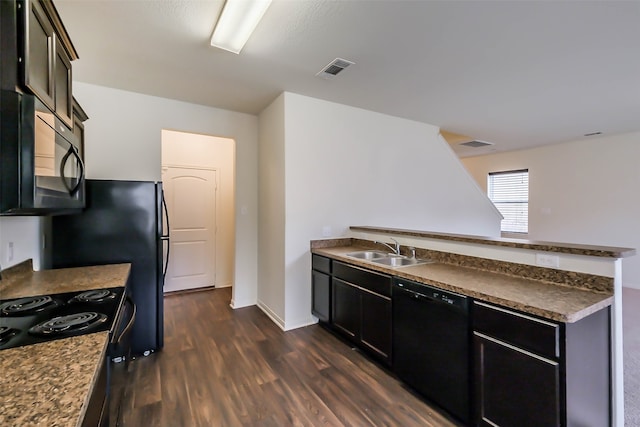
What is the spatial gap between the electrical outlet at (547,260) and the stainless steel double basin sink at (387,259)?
0.85 metres

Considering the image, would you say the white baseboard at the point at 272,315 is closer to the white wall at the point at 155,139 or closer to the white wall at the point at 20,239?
the white wall at the point at 155,139

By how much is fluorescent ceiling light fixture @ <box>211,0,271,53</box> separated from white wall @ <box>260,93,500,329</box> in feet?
3.65

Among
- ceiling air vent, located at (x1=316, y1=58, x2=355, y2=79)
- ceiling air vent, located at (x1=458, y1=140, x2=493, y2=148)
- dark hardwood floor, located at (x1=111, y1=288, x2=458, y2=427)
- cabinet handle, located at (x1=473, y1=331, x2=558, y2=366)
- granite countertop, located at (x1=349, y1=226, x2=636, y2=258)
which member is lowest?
dark hardwood floor, located at (x1=111, y1=288, x2=458, y2=427)

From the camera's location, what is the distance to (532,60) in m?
2.63

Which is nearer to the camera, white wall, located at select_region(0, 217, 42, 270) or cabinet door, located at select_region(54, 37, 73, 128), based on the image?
cabinet door, located at select_region(54, 37, 73, 128)

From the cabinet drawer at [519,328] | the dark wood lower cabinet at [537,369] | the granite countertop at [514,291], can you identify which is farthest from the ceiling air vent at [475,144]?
the cabinet drawer at [519,328]

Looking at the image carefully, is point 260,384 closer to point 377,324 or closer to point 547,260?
point 377,324

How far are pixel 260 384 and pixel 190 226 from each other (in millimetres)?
3127

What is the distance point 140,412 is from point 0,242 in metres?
1.39

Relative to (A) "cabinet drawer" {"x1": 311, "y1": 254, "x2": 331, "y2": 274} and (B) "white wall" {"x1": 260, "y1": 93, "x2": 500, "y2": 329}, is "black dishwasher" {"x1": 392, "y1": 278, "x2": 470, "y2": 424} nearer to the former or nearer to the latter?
(A) "cabinet drawer" {"x1": 311, "y1": 254, "x2": 331, "y2": 274}

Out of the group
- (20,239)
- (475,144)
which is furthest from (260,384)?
(475,144)

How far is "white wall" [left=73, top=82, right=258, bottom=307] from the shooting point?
126 inches

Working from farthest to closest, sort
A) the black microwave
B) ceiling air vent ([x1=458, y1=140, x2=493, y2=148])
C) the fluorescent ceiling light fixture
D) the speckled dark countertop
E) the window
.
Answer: the window < ceiling air vent ([x1=458, y1=140, x2=493, y2=148]) < the fluorescent ceiling light fixture < the black microwave < the speckled dark countertop

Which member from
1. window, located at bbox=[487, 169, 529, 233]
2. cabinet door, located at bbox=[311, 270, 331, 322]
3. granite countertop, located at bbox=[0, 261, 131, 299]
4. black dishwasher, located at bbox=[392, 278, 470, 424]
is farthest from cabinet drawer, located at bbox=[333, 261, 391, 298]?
window, located at bbox=[487, 169, 529, 233]
